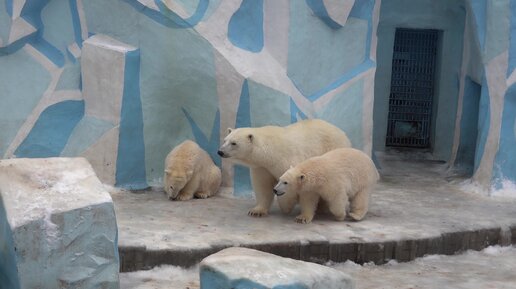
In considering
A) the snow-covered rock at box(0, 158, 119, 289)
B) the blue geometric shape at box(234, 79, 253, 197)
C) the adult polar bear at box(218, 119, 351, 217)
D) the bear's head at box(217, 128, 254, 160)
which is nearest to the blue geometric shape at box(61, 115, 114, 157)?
the blue geometric shape at box(234, 79, 253, 197)

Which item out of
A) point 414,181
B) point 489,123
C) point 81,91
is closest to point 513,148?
point 489,123

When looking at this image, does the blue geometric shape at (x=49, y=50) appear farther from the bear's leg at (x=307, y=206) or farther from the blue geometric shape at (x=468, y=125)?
the blue geometric shape at (x=468, y=125)

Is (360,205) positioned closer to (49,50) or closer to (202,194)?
(202,194)

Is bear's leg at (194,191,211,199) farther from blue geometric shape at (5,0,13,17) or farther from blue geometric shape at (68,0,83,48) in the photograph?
blue geometric shape at (5,0,13,17)

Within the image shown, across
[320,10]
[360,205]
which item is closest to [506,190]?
[360,205]

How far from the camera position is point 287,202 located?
7852 millimetres

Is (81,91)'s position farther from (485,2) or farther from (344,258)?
(485,2)

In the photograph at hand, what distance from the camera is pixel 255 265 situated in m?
5.03

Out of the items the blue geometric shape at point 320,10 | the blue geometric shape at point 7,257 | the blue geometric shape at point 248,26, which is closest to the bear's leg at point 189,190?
the blue geometric shape at point 248,26

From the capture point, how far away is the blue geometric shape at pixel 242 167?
8.71 metres

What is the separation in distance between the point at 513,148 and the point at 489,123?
384 mm

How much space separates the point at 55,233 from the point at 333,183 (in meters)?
2.81

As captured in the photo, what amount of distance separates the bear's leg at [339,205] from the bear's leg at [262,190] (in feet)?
1.90

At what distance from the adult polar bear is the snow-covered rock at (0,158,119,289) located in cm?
200
